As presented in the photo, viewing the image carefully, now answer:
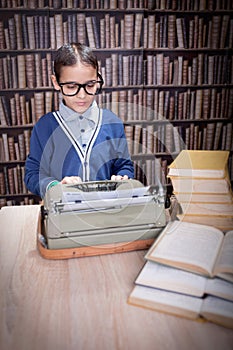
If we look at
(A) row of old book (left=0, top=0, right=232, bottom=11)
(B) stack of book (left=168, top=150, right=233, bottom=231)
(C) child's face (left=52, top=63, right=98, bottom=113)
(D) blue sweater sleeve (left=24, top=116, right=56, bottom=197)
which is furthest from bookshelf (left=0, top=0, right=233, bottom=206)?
(B) stack of book (left=168, top=150, right=233, bottom=231)

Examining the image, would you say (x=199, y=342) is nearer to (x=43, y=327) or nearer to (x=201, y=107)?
(x=43, y=327)

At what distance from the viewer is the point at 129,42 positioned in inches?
122

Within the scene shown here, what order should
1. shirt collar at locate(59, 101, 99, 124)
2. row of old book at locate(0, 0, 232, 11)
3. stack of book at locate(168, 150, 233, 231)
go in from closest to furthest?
stack of book at locate(168, 150, 233, 231), shirt collar at locate(59, 101, 99, 124), row of old book at locate(0, 0, 232, 11)

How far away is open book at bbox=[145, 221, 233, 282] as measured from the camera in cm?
87

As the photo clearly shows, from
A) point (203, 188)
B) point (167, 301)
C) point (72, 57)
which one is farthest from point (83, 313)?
point (72, 57)

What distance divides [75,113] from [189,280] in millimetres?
978

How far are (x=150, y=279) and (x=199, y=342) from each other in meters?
0.19

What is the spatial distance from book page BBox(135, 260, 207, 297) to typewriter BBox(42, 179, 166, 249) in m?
0.18

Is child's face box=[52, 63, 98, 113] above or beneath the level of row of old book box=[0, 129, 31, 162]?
above

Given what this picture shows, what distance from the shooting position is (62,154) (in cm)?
162

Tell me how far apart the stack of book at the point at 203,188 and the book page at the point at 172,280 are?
1.02 feet

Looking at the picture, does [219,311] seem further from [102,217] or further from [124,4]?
[124,4]

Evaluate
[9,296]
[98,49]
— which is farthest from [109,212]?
[98,49]

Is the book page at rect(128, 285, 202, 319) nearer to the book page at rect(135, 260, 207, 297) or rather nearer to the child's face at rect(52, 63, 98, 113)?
the book page at rect(135, 260, 207, 297)
